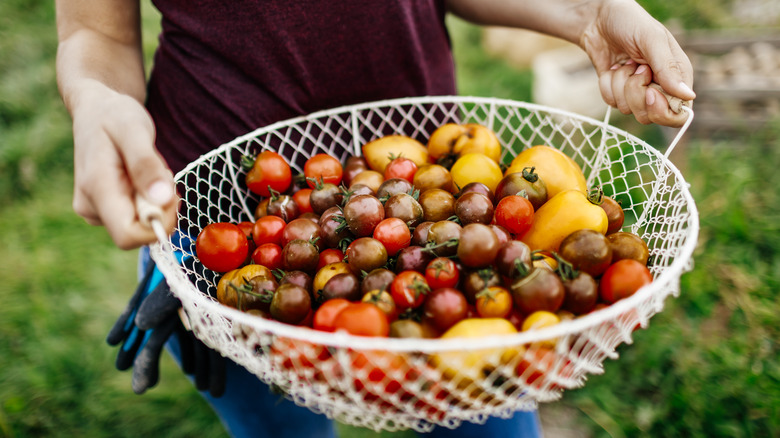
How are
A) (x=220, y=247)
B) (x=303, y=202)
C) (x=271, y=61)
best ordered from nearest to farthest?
1. (x=220, y=247)
2. (x=303, y=202)
3. (x=271, y=61)

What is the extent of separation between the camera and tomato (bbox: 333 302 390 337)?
0.98 m

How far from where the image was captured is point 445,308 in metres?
1.04

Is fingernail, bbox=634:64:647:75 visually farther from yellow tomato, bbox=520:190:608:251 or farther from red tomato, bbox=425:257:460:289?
red tomato, bbox=425:257:460:289

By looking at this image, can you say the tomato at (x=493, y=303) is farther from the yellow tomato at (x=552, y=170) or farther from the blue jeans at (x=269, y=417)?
the blue jeans at (x=269, y=417)

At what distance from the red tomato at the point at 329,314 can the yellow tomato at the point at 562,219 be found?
0.51 m

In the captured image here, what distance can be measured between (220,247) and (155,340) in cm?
34

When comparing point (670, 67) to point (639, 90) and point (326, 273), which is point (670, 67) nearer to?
point (639, 90)

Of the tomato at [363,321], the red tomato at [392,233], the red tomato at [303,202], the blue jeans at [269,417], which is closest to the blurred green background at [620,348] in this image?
the blue jeans at [269,417]

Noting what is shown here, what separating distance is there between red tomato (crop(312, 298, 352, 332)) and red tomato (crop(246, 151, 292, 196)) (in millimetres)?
488

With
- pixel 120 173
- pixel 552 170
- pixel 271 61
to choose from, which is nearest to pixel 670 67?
pixel 552 170

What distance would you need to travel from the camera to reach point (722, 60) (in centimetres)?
419

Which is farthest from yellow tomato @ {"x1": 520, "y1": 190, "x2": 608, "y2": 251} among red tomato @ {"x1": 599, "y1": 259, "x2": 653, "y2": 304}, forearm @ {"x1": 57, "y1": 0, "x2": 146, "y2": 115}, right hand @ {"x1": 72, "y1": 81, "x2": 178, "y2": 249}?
forearm @ {"x1": 57, "y1": 0, "x2": 146, "y2": 115}

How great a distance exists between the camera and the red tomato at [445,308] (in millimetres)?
1041

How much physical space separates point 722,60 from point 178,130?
4.20 metres
